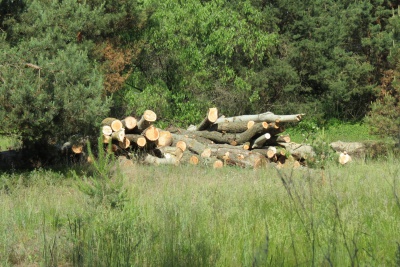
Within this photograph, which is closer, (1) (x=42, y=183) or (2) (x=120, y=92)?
(1) (x=42, y=183)

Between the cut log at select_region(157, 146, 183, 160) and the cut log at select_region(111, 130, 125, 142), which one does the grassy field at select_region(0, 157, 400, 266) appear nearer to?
the cut log at select_region(111, 130, 125, 142)

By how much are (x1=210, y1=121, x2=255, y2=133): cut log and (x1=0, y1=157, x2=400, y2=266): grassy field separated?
9.09m

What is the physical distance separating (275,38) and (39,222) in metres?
25.6

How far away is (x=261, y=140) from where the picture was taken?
16547 mm

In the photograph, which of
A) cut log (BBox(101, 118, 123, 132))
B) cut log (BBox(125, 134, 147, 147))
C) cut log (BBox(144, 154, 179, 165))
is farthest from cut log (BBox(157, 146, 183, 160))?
cut log (BBox(101, 118, 123, 132))

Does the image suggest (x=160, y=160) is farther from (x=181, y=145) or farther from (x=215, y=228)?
(x=215, y=228)

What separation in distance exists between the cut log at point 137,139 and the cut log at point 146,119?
297 mm

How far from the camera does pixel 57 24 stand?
1365 centimetres

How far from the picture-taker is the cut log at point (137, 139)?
15.2 meters

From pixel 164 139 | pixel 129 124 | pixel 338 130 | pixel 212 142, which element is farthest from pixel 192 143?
pixel 338 130

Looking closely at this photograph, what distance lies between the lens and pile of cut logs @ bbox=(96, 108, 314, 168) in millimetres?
15258

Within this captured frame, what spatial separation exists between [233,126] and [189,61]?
8908mm

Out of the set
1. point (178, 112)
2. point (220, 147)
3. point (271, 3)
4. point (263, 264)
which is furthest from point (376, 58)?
point (263, 264)

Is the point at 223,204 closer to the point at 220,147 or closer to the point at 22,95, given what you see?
the point at 22,95
